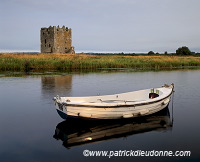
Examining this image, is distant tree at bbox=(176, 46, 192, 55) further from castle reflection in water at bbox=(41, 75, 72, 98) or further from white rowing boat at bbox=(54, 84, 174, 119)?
white rowing boat at bbox=(54, 84, 174, 119)

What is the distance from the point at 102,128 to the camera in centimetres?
952

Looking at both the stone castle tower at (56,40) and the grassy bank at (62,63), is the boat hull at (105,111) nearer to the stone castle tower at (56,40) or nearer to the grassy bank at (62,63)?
the grassy bank at (62,63)

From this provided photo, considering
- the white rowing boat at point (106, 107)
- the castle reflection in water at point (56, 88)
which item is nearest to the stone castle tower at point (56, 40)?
the castle reflection in water at point (56, 88)

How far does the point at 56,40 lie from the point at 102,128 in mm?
41791

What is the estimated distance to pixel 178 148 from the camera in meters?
7.65

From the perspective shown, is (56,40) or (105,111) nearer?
(105,111)

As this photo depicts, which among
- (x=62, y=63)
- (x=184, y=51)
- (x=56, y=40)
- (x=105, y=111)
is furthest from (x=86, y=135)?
(x=184, y=51)

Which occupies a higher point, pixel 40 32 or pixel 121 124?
pixel 40 32

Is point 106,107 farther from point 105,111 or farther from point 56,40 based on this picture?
point 56,40

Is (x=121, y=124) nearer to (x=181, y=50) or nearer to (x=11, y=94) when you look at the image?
(x=11, y=94)

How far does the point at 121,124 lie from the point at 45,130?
9.56 ft

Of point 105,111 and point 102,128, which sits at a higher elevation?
point 105,111

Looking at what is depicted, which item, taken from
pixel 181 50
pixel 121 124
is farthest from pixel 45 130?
pixel 181 50

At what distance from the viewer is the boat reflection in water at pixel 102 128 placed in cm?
864
